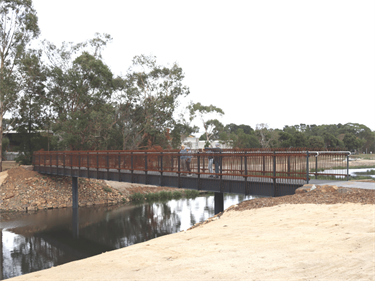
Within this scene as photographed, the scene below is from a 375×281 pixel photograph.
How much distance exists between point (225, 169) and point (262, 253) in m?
7.16

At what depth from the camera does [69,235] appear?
62.6ft

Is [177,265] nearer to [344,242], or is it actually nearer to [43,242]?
[344,242]

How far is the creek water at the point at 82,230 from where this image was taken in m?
14.9

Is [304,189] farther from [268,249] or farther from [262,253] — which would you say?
[262,253]

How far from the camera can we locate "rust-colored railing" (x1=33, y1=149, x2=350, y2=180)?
420 inches

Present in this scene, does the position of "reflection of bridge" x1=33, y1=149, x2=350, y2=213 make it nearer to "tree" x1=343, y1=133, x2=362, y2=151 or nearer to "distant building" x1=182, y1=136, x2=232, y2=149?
"distant building" x1=182, y1=136, x2=232, y2=149

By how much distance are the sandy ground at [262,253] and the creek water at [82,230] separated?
8.48m

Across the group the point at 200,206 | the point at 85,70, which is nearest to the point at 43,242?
the point at 200,206

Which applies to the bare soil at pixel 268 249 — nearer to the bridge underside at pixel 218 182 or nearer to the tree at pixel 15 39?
the bridge underside at pixel 218 182

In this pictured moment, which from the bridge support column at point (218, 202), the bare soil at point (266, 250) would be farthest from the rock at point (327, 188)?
the bridge support column at point (218, 202)

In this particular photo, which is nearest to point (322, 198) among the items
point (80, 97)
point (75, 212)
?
point (75, 212)

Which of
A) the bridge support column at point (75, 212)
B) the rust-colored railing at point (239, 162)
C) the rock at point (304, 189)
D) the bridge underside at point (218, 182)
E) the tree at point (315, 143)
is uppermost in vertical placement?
the tree at point (315, 143)

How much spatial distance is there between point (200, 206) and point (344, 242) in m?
21.4

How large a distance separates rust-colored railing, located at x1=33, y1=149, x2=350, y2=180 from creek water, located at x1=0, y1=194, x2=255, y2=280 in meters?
3.72
